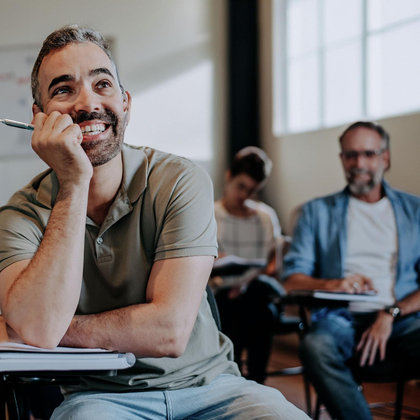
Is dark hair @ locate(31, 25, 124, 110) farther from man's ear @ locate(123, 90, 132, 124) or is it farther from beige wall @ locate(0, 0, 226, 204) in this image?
beige wall @ locate(0, 0, 226, 204)

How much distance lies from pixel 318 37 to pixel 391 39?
34.0 inches

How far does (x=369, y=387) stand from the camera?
3.24 m

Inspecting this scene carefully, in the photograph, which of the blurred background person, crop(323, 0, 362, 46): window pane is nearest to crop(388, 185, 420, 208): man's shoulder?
the blurred background person

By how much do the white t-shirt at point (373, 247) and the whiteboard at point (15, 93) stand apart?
3238 millimetres

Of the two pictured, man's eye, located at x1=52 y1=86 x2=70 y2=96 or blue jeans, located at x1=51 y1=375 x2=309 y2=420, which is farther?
man's eye, located at x1=52 y1=86 x2=70 y2=96

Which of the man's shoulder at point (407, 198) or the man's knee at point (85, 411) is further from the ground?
→ the man's shoulder at point (407, 198)

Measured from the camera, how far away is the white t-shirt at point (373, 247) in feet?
7.73

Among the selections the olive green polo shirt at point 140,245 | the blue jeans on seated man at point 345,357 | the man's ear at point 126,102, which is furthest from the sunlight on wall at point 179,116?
the olive green polo shirt at point 140,245

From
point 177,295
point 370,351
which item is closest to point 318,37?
point 370,351

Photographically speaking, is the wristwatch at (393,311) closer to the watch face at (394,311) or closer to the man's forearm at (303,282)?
the watch face at (394,311)

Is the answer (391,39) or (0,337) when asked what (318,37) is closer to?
(391,39)

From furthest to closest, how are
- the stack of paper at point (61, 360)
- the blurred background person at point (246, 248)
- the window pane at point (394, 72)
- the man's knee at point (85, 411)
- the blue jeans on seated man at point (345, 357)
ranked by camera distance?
1. the window pane at point (394, 72)
2. the blurred background person at point (246, 248)
3. the blue jeans on seated man at point (345, 357)
4. the man's knee at point (85, 411)
5. the stack of paper at point (61, 360)

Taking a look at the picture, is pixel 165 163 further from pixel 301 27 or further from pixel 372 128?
pixel 301 27

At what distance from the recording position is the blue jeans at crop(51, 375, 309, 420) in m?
1.18
